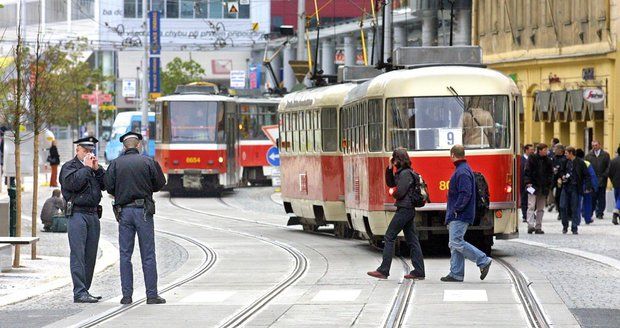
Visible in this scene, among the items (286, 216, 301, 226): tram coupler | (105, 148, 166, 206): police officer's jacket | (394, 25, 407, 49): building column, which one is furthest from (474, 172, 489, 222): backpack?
(394, 25, 407, 49): building column

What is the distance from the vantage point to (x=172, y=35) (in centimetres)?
12606

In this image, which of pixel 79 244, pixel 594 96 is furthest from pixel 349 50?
pixel 79 244

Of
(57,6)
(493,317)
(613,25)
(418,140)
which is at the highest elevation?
(57,6)

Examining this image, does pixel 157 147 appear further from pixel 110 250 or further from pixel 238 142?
pixel 110 250

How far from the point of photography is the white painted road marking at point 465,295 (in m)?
17.8

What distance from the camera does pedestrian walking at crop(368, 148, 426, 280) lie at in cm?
2073

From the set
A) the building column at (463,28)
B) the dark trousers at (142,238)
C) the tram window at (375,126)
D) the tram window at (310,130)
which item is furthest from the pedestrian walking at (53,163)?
the dark trousers at (142,238)

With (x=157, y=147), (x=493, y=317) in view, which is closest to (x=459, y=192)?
(x=493, y=317)

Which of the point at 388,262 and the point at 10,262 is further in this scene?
the point at 10,262

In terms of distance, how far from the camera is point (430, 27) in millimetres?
71812

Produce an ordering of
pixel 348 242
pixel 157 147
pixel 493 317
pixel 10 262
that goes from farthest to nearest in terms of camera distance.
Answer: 1. pixel 157 147
2. pixel 348 242
3. pixel 10 262
4. pixel 493 317

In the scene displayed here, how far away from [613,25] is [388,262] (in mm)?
28347

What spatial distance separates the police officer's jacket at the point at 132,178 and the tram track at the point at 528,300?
386 centimetres

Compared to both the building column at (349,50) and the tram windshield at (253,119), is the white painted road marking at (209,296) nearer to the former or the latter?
the tram windshield at (253,119)
